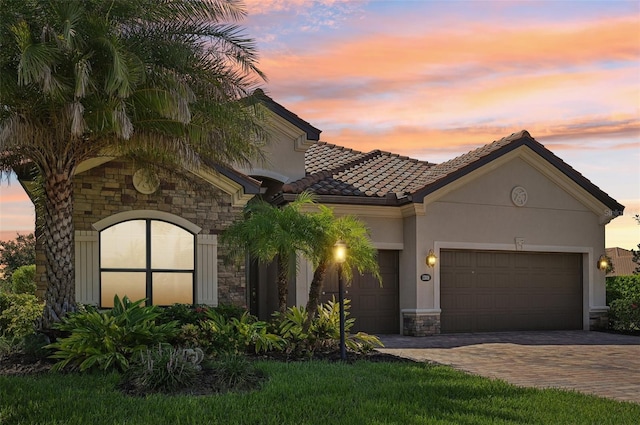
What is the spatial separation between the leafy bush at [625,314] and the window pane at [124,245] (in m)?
13.1

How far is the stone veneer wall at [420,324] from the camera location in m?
17.6

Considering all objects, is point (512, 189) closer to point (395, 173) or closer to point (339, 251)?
point (395, 173)

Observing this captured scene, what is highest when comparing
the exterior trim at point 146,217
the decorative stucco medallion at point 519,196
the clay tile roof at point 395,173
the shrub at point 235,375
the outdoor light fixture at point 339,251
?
the clay tile roof at point 395,173

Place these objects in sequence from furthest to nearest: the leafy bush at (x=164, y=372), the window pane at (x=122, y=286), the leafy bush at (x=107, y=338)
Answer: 1. the window pane at (x=122, y=286)
2. the leafy bush at (x=107, y=338)
3. the leafy bush at (x=164, y=372)

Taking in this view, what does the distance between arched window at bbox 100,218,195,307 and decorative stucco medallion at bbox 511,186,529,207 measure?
Result: 353 inches

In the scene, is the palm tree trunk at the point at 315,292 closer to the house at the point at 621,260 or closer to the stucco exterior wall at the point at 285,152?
the stucco exterior wall at the point at 285,152

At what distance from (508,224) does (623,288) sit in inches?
172

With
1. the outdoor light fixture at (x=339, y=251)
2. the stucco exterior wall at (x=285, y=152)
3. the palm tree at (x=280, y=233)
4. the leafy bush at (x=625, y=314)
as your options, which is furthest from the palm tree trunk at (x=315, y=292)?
the leafy bush at (x=625, y=314)

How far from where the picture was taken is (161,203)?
1518cm

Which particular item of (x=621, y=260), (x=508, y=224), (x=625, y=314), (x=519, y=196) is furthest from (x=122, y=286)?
(x=621, y=260)

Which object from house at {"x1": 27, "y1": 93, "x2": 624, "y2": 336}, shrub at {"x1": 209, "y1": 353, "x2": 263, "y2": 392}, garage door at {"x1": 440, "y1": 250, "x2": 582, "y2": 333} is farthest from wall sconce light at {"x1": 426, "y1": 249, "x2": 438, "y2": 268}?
shrub at {"x1": 209, "y1": 353, "x2": 263, "y2": 392}

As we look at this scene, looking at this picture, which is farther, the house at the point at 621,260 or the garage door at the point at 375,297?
the house at the point at 621,260

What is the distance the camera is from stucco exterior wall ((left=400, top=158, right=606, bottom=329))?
17938 millimetres

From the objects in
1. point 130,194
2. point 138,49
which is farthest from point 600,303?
point 138,49
